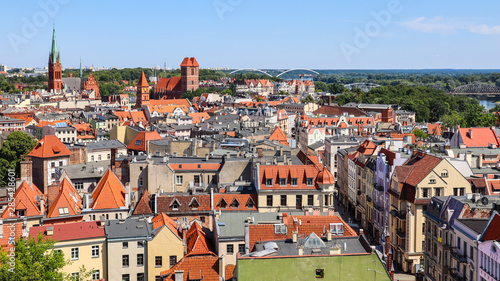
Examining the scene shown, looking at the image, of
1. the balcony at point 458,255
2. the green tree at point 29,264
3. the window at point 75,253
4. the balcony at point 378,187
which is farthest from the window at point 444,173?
the green tree at point 29,264

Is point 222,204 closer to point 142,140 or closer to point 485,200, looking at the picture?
point 485,200

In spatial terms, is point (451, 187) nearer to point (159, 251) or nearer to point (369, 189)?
point (369, 189)

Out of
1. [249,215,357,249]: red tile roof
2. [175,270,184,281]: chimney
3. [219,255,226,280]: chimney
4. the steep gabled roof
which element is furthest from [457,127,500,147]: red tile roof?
[175,270,184,281]: chimney

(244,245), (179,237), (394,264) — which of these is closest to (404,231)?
(394,264)

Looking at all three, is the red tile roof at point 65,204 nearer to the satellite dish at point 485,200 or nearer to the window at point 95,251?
the window at point 95,251

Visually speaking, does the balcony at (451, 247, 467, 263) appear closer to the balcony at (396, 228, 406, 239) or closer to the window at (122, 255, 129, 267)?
the balcony at (396, 228, 406, 239)

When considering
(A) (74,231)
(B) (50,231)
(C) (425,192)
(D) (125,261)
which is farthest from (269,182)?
(B) (50,231)
